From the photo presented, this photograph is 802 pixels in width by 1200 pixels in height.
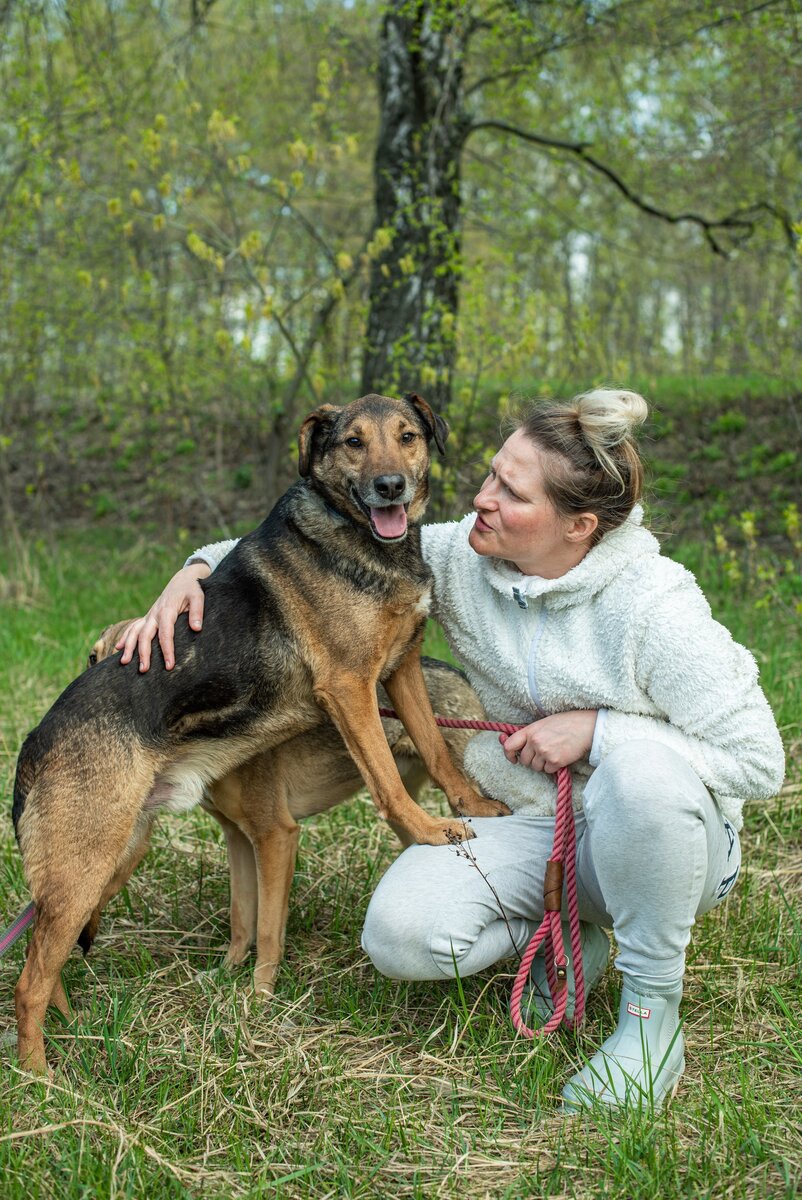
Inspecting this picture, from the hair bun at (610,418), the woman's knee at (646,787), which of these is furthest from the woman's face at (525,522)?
the woman's knee at (646,787)

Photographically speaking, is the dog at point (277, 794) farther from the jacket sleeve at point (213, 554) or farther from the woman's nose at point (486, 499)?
the woman's nose at point (486, 499)

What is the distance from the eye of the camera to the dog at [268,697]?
297 cm

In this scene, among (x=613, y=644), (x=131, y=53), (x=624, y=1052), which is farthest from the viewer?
(x=131, y=53)

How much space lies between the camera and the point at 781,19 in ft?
23.1

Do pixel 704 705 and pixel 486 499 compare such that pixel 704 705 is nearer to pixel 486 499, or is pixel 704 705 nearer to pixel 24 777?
pixel 486 499

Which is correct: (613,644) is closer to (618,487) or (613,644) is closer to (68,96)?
(618,487)

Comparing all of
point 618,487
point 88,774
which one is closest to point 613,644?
point 618,487

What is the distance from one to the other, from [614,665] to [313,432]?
1.37 meters

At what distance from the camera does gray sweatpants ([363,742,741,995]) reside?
2.58 m

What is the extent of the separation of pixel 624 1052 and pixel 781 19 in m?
7.01

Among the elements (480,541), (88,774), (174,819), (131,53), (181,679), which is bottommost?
(174,819)

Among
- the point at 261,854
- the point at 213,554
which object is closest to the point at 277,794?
the point at 261,854

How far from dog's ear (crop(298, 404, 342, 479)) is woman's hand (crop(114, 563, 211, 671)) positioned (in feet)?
1.79

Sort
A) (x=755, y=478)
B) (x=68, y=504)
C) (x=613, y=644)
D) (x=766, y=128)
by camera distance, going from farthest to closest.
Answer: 1. (x=68, y=504)
2. (x=755, y=478)
3. (x=766, y=128)
4. (x=613, y=644)
